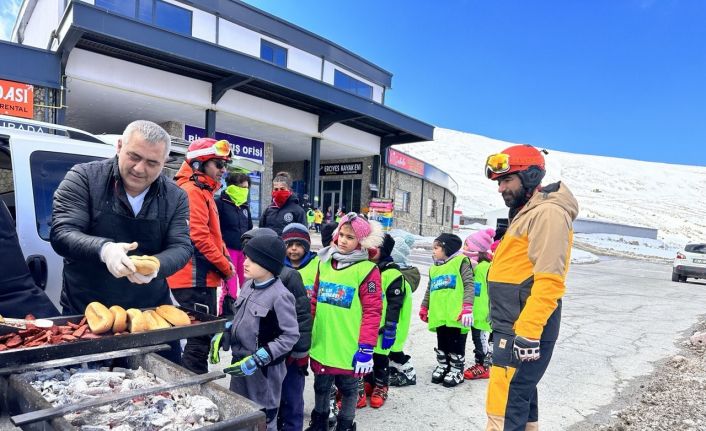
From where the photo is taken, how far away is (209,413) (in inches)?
58.3

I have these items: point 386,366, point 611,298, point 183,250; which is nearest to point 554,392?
point 386,366

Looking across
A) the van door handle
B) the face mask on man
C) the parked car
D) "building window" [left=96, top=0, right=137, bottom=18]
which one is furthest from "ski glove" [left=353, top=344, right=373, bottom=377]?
the parked car

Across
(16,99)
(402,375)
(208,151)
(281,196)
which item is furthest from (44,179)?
(16,99)

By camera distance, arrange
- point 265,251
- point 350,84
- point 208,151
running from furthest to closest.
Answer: point 350,84 < point 208,151 < point 265,251

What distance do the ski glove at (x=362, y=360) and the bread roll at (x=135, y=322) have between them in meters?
1.57

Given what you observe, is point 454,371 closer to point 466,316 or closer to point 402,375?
point 402,375

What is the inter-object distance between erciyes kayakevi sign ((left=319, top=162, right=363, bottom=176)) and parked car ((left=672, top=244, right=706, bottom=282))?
13.5 m

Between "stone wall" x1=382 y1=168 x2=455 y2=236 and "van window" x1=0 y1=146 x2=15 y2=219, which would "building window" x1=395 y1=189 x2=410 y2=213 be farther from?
"van window" x1=0 y1=146 x2=15 y2=219

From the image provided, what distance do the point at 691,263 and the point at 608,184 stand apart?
69925mm

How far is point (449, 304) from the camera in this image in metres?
4.40

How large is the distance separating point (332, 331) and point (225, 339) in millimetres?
743

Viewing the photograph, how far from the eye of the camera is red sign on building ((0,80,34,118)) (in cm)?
1007

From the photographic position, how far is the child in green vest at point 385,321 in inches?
151

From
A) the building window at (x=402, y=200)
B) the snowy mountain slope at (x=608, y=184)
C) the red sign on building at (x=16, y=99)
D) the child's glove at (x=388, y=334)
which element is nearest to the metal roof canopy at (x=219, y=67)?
the red sign on building at (x=16, y=99)
